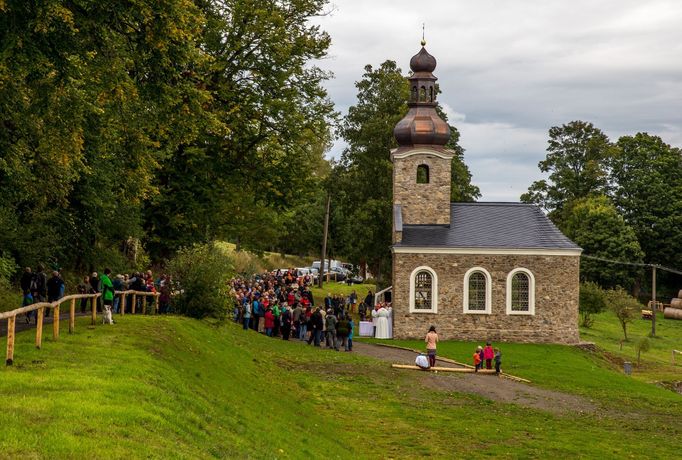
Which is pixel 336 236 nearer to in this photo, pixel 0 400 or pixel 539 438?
pixel 539 438

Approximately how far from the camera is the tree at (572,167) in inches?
3317

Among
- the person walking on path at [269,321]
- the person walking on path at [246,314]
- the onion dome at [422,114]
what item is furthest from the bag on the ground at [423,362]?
the onion dome at [422,114]

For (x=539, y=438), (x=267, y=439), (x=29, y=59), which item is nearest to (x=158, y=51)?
(x=29, y=59)

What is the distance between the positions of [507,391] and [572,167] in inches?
2393

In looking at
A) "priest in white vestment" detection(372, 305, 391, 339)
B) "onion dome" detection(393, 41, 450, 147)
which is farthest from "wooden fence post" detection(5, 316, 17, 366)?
"onion dome" detection(393, 41, 450, 147)

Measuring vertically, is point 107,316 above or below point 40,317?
below

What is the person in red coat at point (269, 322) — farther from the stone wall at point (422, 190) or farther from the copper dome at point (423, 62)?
the copper dome at point (423, 62)

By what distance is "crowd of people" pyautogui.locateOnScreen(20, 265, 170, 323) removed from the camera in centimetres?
2391

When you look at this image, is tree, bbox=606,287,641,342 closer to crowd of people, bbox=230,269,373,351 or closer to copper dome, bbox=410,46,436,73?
copper dome, bbox=410,46,436,73

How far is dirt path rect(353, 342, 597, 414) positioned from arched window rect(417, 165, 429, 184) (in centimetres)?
1560

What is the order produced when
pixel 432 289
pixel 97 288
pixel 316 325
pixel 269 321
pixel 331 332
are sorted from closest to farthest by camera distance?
pixel 97 288 → pixel 331 332 → pixel 316 325 → pixel 269 321 → pixel 432 289

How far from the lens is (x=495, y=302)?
142 ft

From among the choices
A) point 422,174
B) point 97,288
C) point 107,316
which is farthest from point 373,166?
point 107,316

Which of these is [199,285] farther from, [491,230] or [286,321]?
[491,230]
